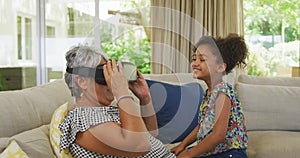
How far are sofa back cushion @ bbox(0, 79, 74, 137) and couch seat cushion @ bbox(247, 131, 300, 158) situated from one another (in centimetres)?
120

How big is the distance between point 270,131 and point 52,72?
2854 mm

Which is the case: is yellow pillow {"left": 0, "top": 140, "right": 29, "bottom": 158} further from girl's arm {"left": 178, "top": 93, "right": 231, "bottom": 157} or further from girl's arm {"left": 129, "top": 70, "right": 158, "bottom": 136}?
girl's arm {"left": 178, "top": 93, "right": 231, "bottom": 157}

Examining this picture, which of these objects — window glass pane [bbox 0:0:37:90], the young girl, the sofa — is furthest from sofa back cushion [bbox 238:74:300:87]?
window glass pane [bbox 0:0:37:90]

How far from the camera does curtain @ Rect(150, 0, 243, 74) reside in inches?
160

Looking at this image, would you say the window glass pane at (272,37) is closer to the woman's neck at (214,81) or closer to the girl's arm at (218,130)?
the woman's neck at (214,81)

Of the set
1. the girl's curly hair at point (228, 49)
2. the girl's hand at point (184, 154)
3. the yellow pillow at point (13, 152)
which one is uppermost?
the girl's curly hair at point (228, 49)

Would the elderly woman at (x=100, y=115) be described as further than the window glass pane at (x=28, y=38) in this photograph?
No

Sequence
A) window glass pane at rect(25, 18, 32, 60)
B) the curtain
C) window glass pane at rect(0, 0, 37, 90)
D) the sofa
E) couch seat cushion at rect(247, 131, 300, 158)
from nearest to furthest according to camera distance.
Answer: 1. the sofa
2. couch seat cushion at rect(247, 131, 300, 158)
3. the curtain
4. window glass pane at rect(0, 0, 37, 90)
5. window glass pane at rect(25, 18, 32, 60)

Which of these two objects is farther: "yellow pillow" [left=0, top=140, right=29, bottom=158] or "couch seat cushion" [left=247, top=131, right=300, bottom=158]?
"couch seat cushion" [left=247, top=131, right=300, bottom=158]

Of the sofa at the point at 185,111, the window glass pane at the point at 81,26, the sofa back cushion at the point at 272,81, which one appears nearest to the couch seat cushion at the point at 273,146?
the sofa at the point at 185,111

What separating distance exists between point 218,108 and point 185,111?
822mm

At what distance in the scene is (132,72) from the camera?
147cm

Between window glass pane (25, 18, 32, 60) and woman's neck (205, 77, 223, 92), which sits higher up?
window glass pane (25, 18, 32, 60)

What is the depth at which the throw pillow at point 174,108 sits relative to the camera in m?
2.47
